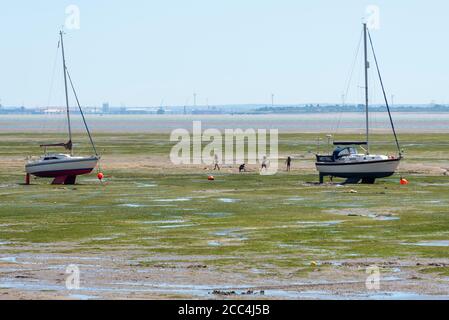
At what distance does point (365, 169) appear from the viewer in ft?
215

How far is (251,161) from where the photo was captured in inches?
3460

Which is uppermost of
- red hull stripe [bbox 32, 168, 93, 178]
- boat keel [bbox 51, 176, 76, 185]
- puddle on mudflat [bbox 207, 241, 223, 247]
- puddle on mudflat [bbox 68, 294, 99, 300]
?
puddle on mudflat [bbox 68, 294, 99, 300]

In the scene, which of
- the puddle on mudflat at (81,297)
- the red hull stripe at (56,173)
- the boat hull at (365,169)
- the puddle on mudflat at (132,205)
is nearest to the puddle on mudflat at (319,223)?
the puddle on mudflat at (132,205)

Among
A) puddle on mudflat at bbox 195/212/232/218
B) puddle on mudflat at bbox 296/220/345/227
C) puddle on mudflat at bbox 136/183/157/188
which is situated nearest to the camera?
puddle on mudflat at bbox 296/220/345/227

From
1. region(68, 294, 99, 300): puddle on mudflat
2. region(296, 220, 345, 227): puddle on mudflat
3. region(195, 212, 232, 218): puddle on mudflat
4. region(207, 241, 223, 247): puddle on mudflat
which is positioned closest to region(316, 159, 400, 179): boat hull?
region(195, 212, 232, 218): puddle on mudflat

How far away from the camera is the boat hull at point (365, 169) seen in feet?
215

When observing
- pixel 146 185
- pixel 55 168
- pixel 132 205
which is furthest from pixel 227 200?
pixel 55 168

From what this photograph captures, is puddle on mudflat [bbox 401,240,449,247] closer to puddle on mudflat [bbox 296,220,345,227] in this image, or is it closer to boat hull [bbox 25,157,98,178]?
→ puddle on mudflat [bbox 296,220,345,227]

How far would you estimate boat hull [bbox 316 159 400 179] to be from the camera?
215ft

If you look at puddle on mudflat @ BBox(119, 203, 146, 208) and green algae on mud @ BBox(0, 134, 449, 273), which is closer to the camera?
green algae on mud @ BBox(0, 134, 449, 273)

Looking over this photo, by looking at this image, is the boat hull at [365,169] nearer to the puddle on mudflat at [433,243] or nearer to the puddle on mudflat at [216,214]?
the puddle on mudflat at [216,214]
